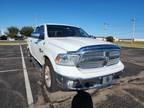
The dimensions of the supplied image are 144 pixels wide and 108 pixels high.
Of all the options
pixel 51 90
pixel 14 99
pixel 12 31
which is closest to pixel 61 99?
pixel 51 90

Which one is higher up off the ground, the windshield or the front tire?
the windshield

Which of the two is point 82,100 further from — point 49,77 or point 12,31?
point 12,31

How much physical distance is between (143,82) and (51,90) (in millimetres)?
3165

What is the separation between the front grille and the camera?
4305 mm

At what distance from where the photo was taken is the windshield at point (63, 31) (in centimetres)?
636

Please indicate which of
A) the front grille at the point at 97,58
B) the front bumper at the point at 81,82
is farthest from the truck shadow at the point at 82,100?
the front grille at the point at 97,58

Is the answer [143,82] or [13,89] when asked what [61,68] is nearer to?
[13,89]

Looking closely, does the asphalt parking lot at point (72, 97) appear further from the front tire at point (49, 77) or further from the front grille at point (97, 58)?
the front grille at point (97, 58)

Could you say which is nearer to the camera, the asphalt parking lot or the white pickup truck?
the white pickup truck

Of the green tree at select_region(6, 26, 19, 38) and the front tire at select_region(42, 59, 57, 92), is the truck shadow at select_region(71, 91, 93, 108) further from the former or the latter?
the green tree at select_region(6, 26, 19, 38)

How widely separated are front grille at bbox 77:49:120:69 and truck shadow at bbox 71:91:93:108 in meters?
0.85

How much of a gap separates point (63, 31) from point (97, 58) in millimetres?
2568

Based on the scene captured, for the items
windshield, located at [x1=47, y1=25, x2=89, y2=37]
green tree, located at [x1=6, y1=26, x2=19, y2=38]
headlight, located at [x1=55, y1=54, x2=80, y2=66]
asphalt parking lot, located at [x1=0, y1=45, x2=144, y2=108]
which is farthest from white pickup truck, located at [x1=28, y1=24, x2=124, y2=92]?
green tree, located at [x1=6, y1=26, x2=19, y2=38]

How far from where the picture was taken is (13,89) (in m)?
5.55
